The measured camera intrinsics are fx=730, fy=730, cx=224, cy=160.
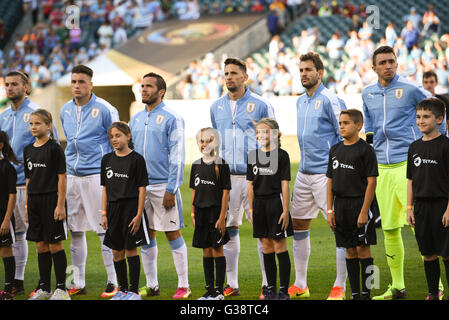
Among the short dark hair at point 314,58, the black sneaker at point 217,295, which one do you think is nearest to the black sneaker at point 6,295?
the black sneaker at point 217,295

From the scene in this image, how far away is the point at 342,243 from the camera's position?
6629mm

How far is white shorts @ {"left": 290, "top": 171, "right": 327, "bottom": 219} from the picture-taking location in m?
7.27

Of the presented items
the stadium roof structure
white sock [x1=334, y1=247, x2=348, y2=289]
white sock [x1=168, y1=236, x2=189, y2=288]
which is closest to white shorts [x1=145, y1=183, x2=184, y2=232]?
white sock [x1=168, y1=236, x2=189, y2=288]

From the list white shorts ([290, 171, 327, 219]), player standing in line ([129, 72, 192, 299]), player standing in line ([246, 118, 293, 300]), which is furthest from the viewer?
player standing in line ([129, 72, 192, 299])

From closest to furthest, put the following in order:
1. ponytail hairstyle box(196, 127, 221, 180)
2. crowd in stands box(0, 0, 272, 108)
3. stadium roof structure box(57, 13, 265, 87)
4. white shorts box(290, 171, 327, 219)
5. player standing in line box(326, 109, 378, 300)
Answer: player standing in line box(326, 109, 378, 300) < ponytail hairstyle box(196, 127, 221, 180) < white shorts box(290, 171, 327, 219) < stadium roof structure box(57, 13, 265, 87) < crowd in stands box(0, 0, 272, 108)

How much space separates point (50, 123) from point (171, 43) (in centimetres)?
2238

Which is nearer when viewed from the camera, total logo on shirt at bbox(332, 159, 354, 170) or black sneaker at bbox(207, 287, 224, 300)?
total logo on shirt at bbox(332, 159, 354, 170)

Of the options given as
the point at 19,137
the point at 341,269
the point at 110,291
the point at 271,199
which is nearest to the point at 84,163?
the point at 19,137

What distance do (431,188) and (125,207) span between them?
9.19 feet

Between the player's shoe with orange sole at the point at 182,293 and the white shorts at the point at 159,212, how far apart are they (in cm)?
61

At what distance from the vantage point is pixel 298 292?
7.27m

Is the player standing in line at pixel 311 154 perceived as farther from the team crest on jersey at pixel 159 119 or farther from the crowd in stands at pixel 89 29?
the crowd in stands at pixel 89 29

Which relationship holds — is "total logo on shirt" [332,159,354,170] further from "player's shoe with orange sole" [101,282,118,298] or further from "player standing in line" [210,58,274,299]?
"player's shoe with orange sole" [101,282,118,298]

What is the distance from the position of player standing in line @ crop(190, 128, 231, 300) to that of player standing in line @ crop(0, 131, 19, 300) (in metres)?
1.84
